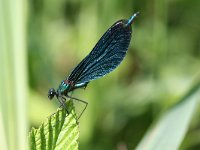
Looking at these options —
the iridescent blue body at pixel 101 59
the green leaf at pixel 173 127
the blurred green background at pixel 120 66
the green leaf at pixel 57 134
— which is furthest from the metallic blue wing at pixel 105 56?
the green leaf at pixel 57 134

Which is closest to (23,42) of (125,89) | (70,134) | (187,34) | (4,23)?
(4,23)

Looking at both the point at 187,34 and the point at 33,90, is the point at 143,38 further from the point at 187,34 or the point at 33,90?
the point at 33,90

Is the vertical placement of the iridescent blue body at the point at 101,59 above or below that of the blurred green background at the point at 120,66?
above

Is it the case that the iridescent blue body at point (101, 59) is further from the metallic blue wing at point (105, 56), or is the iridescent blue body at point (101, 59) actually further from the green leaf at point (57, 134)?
the green leaf at point (57, 134)

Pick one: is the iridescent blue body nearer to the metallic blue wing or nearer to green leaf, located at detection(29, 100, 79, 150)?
the metallic blue wing

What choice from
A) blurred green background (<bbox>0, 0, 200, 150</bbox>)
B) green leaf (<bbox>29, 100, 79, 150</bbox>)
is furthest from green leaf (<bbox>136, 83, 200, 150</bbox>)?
green leaf (<bbox>29, 100, 79, 150</bbox>)
